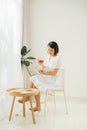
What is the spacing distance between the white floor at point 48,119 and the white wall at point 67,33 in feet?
2.80

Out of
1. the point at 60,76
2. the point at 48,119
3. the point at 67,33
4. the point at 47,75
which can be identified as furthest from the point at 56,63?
the point at 67,33

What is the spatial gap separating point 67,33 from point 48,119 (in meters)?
2.18

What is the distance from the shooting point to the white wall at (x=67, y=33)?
5.45 metres

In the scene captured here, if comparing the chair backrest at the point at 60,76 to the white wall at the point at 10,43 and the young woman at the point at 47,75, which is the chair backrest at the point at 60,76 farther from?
the white wall at the point at 10,43

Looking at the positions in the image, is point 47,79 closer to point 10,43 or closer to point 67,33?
point 10,43

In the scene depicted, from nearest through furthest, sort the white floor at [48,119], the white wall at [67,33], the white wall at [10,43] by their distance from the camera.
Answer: the white floor at [48,119], the white wall at [10,43], the white wall at [67,33]

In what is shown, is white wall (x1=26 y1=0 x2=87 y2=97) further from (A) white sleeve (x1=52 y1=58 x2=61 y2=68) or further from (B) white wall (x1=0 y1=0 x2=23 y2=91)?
(A) white sleeve (x1=52 y1=58 x2=61 y2=68)

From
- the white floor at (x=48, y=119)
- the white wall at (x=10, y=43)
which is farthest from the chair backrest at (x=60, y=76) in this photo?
the white wall at (x=10, y=43)

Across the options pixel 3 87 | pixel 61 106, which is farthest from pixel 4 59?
pixel 61 106

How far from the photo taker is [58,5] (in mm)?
5508

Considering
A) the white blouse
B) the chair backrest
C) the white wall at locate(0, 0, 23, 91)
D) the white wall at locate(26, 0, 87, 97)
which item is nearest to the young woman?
the white blouse

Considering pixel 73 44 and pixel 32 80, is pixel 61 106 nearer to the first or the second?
pixel 32 80

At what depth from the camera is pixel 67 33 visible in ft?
18.0

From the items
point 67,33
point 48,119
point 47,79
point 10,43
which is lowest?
point 48,119
